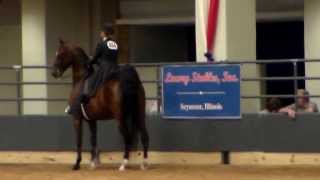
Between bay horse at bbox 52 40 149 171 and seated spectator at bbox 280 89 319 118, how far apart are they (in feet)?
9.36

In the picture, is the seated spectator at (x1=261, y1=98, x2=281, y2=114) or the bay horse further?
the seated spectator at (x1=261, y1=98, x2=281, y2=114)

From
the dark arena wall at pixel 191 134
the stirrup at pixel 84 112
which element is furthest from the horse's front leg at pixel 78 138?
the dark arena wall at pixel 191 134

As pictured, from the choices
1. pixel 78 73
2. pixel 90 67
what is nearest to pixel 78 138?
pixel 78 73

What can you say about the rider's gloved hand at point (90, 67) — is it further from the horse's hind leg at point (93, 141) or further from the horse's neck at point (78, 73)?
the horse's hind leg at point (93, 141)

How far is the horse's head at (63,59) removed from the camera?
1714 centimetres

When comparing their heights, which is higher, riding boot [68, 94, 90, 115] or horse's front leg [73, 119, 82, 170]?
riding boot [68, 94, 90, 115]

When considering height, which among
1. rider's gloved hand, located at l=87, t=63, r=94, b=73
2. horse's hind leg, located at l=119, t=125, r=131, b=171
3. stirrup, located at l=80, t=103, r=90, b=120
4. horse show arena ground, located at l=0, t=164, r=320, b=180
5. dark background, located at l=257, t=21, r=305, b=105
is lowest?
Answer: horse show arena ground, located at l=0, t=164, r=320, b=180

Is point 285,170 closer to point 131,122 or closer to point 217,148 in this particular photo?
point 217,148

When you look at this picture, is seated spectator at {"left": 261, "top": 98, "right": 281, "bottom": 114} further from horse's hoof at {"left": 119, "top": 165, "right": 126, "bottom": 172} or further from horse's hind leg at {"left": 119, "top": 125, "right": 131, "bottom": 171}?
horse's hoof at {"left": 119, "top": 165, "right": 126, "bottom": 172}

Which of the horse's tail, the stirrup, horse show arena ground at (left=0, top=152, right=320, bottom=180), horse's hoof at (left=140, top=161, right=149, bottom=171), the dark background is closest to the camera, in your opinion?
horse show arena ground at (left=0, top=152, right=320, bottom=180)

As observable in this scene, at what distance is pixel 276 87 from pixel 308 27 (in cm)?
414

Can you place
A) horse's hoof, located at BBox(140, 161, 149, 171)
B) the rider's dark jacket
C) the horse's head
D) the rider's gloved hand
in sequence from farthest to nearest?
the horse's head → the rider's gloved hand → horse's hoof, located at BBox(140, 161, 149, 171) → the rider's dark jacket

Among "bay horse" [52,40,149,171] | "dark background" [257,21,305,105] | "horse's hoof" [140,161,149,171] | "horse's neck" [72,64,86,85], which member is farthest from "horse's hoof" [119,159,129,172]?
"dark background" [257,21,305,105]

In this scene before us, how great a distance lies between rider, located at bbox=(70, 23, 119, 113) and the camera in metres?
16.4
